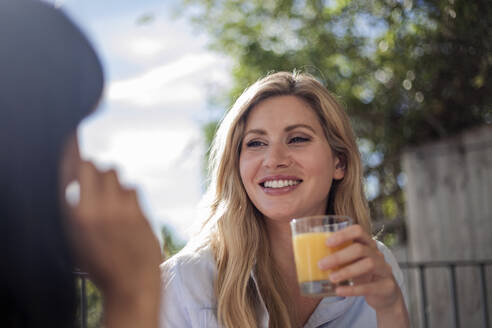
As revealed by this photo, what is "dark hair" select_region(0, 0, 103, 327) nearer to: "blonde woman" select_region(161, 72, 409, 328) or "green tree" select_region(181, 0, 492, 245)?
"blonde woman" select_region(161, 72, 409, 328)

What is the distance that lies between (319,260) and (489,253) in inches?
178

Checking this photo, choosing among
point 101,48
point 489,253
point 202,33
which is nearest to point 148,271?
point 101,48

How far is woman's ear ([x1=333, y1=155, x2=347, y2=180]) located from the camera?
103 inches

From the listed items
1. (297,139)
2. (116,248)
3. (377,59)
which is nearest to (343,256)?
(116,248)

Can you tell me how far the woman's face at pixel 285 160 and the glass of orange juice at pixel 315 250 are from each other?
688mm

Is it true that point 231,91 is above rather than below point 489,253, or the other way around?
above

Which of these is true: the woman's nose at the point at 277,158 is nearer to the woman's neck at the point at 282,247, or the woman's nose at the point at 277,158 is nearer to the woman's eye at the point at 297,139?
the woman's eye at the point at 297,139

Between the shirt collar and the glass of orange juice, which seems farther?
the shirt collar

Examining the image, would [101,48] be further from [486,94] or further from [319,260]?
[486,94]

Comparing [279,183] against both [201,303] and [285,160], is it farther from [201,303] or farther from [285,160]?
[201,303]

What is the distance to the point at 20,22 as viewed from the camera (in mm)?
887

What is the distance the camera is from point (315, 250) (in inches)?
61.3

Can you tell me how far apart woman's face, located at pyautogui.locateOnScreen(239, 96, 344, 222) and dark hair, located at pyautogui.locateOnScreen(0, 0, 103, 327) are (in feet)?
4.69

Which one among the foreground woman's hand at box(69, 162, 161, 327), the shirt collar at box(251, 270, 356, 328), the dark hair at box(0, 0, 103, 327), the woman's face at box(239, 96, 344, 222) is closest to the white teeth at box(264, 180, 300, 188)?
the woman's face at box(239, 96, 344, 222)
